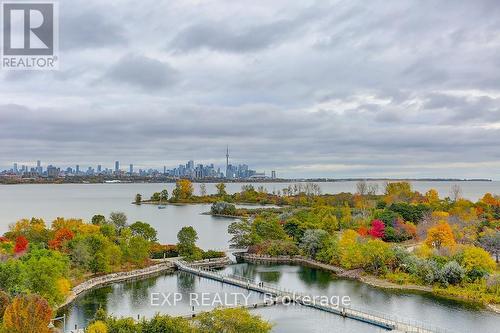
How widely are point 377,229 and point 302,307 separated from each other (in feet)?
63.2

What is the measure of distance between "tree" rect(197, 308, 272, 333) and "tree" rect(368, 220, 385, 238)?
2743cm

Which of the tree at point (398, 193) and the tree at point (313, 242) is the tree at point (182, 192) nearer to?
the tree at point (398, 193)

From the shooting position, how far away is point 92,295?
87.0ft

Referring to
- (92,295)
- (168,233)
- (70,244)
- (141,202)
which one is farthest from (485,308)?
(141,202)

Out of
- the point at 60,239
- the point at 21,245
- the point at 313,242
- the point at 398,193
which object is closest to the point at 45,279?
the point at 60,239

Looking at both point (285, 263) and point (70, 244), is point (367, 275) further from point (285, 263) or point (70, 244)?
point (70, 244)

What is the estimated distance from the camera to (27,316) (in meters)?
15.9

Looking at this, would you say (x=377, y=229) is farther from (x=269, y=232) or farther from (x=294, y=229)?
(x=269, y=232)

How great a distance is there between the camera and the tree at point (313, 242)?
3556 centimetres

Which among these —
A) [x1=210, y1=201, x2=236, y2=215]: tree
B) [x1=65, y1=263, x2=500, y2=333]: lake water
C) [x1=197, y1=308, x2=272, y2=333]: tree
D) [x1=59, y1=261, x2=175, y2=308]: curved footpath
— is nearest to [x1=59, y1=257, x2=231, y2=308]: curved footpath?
[x1=59, y1=261, x2=175, y2=308]: curved footpath

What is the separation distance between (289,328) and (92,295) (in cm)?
1149

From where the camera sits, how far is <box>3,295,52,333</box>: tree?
15.7m

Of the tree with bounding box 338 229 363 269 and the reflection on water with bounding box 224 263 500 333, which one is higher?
the tree with bounding box 338 229 363 269

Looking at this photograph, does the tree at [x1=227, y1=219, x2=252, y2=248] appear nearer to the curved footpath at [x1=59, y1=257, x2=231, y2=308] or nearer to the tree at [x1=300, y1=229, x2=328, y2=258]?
the curved footpath at [x1=59, y1=257, x2=231, y2=308]
